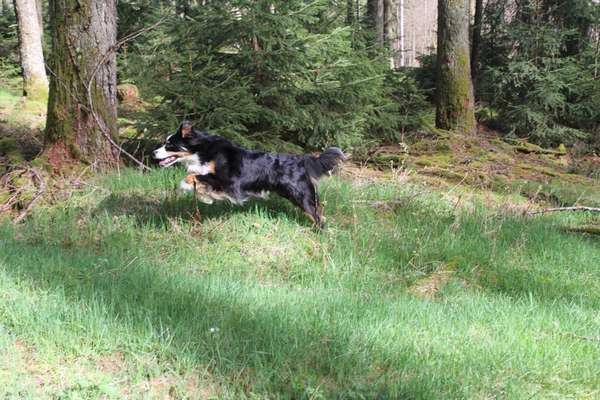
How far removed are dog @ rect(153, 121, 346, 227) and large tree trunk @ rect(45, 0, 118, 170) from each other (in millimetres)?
2358

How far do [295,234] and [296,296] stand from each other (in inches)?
67.4

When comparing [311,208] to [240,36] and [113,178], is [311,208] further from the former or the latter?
[240,36]

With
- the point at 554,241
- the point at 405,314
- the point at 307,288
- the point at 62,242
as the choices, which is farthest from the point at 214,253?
the point at 554,241

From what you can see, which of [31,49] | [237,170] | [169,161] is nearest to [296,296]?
[237,170]

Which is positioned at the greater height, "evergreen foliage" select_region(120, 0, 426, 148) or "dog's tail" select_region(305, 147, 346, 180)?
"evergreen foliage" select_region(120, 0, 426, 148)

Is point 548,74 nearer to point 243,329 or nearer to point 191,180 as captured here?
point 191,180

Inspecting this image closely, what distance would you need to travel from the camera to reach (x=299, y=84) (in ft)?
32.0

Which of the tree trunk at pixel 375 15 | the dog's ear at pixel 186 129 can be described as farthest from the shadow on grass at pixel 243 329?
the tree trunk at pixel 375 15

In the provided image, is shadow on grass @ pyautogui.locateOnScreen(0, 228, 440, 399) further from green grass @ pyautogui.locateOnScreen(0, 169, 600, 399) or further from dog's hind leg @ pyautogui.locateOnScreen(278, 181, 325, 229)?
dog's hind leg @ pyautogui.locateOnScreen(278, 181, 325, 229)

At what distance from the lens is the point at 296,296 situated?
4691 millimetres

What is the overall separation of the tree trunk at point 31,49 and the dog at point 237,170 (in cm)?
1230

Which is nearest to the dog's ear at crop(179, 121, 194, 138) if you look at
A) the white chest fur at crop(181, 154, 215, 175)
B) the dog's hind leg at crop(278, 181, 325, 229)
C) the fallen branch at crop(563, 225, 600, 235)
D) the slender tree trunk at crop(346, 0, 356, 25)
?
the white chest fur at crop(181, 154, 215, 175)

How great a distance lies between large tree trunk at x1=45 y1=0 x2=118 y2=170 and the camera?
8.02 m

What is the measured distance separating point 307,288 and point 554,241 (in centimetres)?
331
